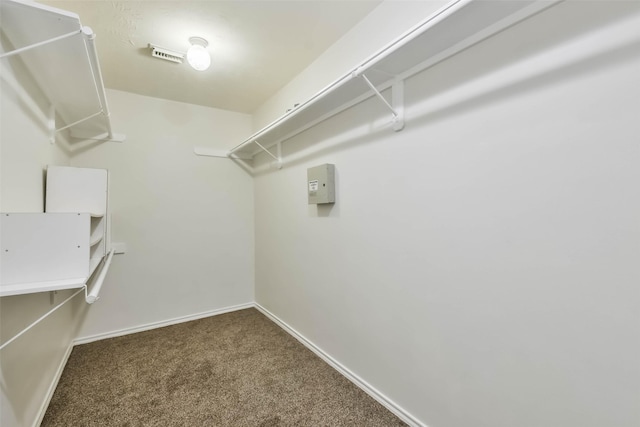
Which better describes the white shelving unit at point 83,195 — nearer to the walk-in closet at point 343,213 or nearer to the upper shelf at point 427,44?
the walk-in closet at point 343,213

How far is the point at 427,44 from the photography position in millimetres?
1292

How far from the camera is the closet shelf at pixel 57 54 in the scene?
1.14m

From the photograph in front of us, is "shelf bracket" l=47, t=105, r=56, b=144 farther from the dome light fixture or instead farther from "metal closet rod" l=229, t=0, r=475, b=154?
"metal closet rod" l=229, t=0, r=475, b=154

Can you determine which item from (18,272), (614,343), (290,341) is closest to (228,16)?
(18,272)

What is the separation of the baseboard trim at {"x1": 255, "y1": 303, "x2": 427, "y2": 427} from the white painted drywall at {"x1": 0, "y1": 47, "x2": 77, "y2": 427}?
5.82 feet

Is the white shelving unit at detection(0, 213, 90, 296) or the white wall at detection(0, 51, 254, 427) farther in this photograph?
the white wall at detection(0, 51, 254, 427)

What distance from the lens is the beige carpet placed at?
65.6 inches

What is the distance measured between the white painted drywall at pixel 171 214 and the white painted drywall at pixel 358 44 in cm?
115

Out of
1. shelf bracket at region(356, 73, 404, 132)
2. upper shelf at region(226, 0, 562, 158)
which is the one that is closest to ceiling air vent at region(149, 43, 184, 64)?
upper shelf at region(226, 0, 562, 158)

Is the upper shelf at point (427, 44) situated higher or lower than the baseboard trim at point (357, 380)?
higher

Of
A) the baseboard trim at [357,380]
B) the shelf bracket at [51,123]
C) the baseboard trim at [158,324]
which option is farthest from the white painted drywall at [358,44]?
the baseboard trim at [158,324]

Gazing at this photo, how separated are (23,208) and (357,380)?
7.48 feet

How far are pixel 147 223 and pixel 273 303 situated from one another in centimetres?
164

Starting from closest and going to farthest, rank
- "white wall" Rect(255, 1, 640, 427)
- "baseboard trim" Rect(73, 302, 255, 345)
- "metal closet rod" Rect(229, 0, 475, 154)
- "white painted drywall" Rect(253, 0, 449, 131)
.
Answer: "white wall" Rect(255, 1, 640, 427) → "metal closet rod" Rect(229, 0, 475, 154) → "white painted drywall" Rect(253, 0, 449, 131) → "baseboard trim" Rect(73, 302, 255, 345)
